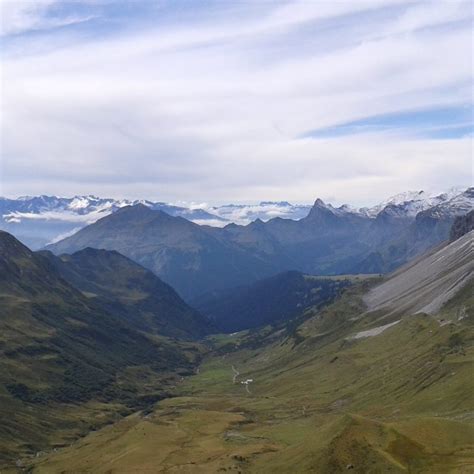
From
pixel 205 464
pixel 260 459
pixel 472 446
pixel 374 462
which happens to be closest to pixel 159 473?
pixel 205 464

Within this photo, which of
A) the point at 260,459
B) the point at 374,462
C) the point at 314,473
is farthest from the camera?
the point at 260,459

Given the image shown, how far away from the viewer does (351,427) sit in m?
156

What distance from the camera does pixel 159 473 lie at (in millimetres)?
199000

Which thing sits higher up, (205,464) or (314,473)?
(314,473)

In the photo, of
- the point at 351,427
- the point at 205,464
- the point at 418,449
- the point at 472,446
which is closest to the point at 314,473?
the point at 351,427

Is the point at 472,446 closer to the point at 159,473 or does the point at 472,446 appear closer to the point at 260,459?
the point at 260,459

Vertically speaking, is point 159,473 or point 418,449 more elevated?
point 418,449

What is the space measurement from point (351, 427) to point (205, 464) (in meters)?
61.1

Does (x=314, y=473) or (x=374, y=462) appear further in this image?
(x=314, y=473)

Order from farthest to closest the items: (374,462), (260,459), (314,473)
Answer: (260,459) < (314,473) < (374,462)

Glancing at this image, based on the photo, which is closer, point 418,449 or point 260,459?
point 418,449

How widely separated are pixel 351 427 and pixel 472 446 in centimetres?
2653

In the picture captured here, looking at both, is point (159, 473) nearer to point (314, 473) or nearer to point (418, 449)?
point (314, 473)

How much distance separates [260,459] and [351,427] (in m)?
43.4
